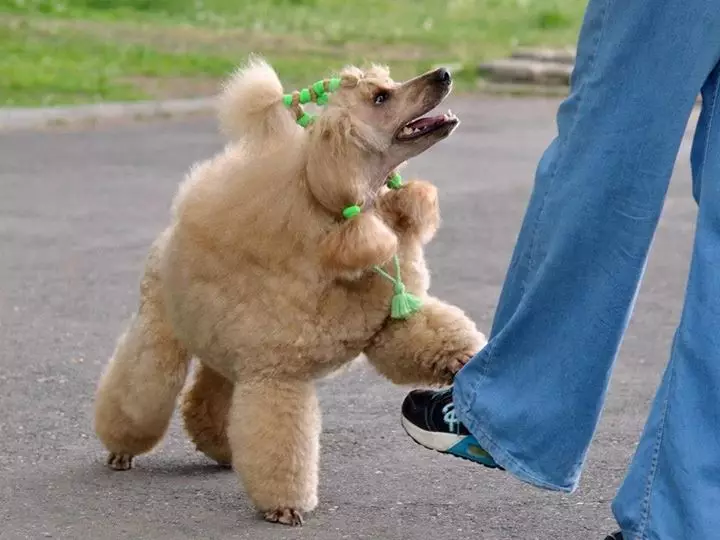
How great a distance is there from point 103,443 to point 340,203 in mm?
1116

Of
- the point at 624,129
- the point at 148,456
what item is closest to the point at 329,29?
the point at 148,456

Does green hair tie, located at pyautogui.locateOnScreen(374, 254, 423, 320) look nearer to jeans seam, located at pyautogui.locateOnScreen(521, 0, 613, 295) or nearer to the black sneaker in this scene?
the black sneaker

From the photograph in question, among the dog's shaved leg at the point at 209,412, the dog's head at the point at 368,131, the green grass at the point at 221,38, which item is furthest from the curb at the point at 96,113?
the dog's head at the point at 368,131

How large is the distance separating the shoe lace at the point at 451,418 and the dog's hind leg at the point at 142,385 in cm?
83

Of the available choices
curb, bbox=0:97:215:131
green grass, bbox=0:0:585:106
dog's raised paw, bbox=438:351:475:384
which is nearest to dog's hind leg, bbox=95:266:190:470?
dog's raised paw, bbox=438:351:475:384

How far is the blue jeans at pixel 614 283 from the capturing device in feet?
8.63

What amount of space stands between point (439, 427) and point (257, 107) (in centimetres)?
85

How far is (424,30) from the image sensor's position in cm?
1730

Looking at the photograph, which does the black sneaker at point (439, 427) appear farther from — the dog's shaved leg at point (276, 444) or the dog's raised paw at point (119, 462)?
the dog's raised paw at point (119, 462)

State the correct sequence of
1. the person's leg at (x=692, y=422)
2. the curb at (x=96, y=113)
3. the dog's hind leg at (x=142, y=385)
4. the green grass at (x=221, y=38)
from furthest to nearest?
1. the green grass at (x=221, y=38)
2. the curb at (x=96, y=113)
3. the dog's hind leg at (x=142, y=385)
4. the person's leg at (x=692, y=422)

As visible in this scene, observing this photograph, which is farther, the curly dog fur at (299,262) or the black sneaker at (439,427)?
the curly dog fur at (299,262)

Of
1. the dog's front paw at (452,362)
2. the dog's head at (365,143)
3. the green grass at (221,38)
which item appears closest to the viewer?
the dog's head at (365,143)

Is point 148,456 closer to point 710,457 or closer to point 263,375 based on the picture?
point 263,375

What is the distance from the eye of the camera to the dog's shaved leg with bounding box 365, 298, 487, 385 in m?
3.34
